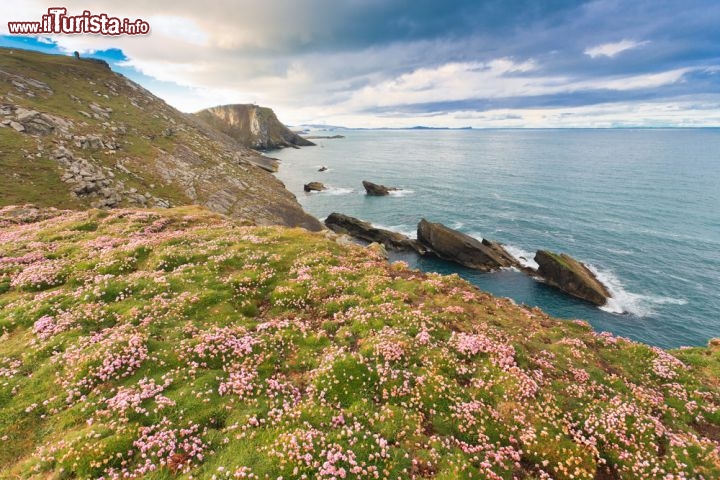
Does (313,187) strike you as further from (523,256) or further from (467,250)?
(523,256)

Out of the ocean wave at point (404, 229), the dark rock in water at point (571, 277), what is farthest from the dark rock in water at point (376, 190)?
the dark rock in water at point (571, 277)

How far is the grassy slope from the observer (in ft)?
32.7

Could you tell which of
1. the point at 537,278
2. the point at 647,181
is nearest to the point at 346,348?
the point at 537,278

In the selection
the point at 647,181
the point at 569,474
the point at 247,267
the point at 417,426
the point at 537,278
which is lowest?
the point at 537,278

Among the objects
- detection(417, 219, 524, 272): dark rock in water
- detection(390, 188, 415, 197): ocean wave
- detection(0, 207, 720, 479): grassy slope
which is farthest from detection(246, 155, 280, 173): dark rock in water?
detection(0, 207, 720, 479): grassy slope

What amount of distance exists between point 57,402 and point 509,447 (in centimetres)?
1524

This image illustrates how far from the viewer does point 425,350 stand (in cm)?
1539

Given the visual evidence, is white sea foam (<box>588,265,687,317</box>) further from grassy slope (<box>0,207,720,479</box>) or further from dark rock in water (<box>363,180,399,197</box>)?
dark rock in water (<box>363,180,399,197</box>)

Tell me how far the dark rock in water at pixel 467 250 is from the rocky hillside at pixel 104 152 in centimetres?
3080

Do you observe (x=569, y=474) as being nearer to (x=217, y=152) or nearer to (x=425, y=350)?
(x=425, y=350)

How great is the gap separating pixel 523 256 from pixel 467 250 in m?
12.0

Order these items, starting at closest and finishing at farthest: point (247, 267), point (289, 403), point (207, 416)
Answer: point (207, 416)
point (289, 403)
point (247, 267)

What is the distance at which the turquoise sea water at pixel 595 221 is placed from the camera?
164ft

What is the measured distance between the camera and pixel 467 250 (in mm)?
65312
